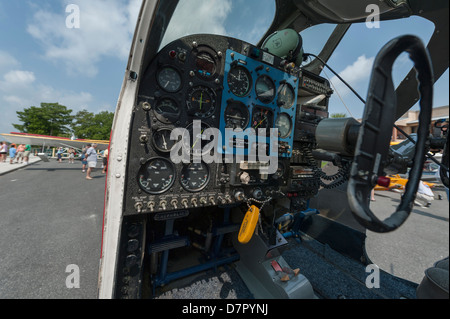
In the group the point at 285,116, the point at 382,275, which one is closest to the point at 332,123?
the point at 285,116

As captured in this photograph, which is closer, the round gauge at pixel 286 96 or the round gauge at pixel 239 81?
the round gauge at pixel 239 81

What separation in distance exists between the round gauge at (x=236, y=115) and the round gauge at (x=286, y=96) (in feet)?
1.71

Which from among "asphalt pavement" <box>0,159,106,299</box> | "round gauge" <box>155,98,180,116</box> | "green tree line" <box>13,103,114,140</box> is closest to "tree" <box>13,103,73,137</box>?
"green tree line" <box>13,103,114,140</box>

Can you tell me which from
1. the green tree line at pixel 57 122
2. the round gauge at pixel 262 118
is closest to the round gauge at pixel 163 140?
the round gauge at pixel 262 118

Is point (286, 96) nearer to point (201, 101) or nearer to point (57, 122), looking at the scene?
point (201, 101)

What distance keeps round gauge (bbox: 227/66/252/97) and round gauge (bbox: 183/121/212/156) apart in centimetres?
63

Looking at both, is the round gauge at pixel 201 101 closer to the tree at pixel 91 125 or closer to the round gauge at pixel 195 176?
the round gauge at pixel 195 176

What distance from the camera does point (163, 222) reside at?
254 cm

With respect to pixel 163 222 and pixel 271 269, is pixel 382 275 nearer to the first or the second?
pixel 271 269

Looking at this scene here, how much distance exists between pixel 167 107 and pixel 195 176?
A: 0.80m

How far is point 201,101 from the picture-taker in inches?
81.0

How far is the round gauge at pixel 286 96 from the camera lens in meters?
2.47

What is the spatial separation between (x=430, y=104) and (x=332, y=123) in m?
0.43
